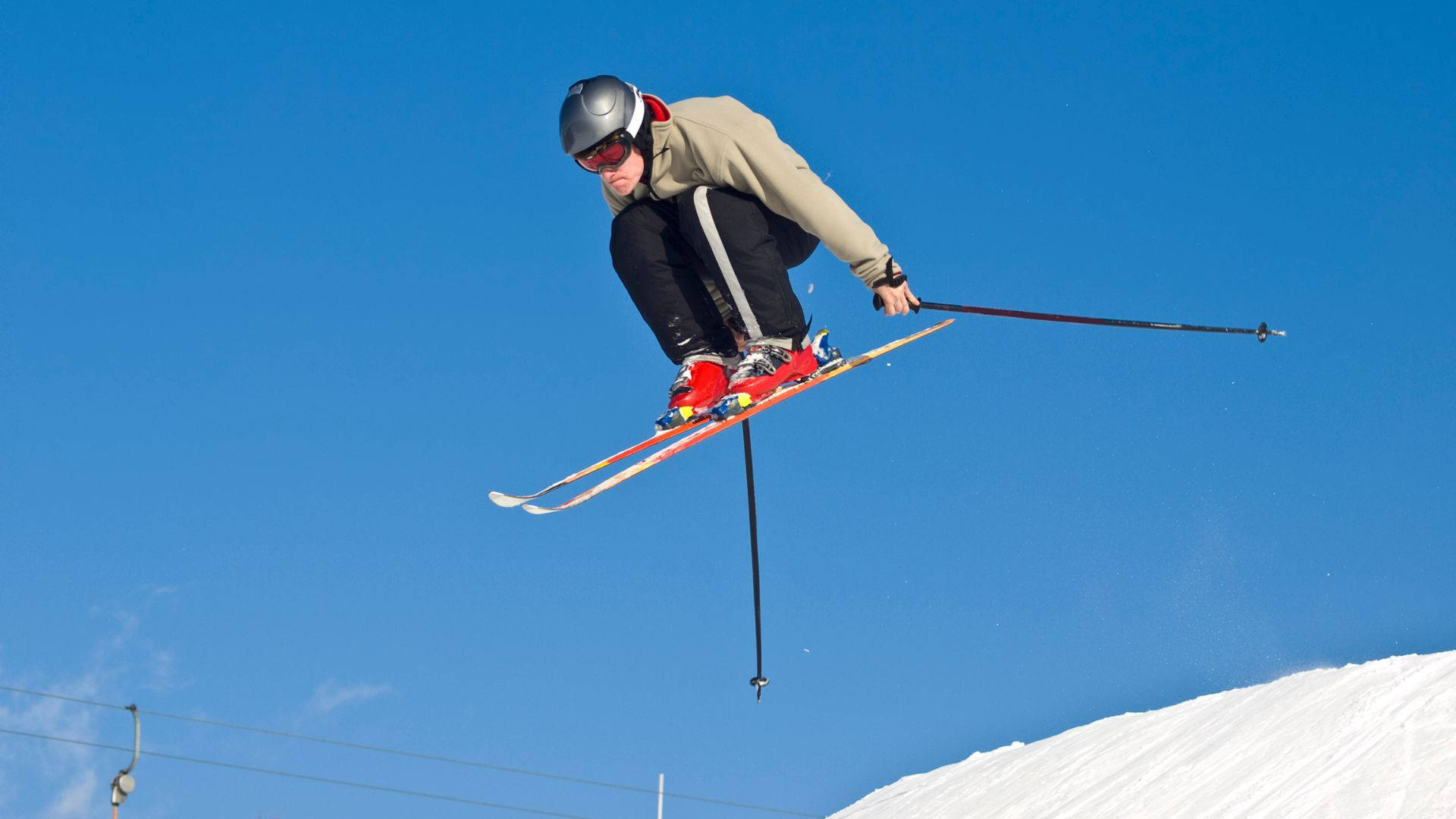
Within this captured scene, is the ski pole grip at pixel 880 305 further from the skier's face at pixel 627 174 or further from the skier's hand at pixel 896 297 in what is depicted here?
the skier's face at pixel 627 174

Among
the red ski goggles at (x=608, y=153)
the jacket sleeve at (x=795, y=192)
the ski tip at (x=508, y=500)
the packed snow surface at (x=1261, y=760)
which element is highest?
the red ski goggles at (x=608, y=153)

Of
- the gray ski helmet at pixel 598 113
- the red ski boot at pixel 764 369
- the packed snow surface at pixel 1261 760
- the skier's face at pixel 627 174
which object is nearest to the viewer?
the gray ski helmet at pixel 598 113

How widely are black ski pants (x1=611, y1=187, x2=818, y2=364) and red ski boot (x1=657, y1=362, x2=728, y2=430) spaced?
79mm

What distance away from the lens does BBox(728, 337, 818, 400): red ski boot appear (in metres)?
7.94

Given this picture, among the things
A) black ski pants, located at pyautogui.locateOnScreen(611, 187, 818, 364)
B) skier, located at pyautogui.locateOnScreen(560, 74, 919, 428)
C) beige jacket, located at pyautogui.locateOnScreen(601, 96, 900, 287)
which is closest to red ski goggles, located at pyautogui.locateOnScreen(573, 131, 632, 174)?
skier, located at pyautogui.locateOnScreen(560, 74, 919, 428)

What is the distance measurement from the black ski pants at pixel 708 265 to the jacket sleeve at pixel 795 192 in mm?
131

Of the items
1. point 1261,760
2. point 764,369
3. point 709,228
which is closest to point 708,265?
point 709,228

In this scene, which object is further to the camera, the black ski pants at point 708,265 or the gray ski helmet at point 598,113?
the black ski pants at point 708,265

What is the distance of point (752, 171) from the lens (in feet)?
25.1

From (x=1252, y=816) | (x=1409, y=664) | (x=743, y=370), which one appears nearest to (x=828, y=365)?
(x=743, y=370)

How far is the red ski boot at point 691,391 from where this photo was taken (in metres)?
8.15

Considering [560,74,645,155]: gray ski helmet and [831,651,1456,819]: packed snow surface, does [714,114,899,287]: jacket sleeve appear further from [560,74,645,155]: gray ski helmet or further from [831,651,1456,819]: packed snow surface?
[831,651,1456,819]: packed snow surface

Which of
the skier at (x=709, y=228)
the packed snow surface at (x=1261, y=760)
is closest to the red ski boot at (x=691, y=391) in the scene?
the skier at (x=709, y=228)

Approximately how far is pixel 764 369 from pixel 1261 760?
3554mm
